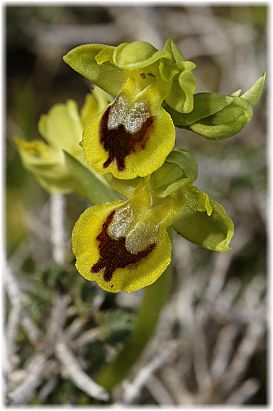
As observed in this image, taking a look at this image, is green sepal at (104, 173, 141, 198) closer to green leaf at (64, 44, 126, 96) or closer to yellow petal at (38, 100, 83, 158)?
green leaf at (64, 44, 126, 96)

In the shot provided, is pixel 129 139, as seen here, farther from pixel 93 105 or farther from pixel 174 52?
pixel 93 105

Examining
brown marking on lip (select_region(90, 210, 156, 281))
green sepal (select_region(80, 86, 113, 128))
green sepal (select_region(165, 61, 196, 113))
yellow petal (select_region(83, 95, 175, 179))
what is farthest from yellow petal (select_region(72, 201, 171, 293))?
green sepal (select_region(80, 86, 113, 128))

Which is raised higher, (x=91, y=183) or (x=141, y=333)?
(x=91, y=183)

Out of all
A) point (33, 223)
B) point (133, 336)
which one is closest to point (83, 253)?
point (133, 336)

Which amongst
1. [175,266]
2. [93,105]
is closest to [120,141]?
[93,105]

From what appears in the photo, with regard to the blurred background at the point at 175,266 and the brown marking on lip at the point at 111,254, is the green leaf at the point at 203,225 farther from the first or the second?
the blurred background at the point at 175,266
